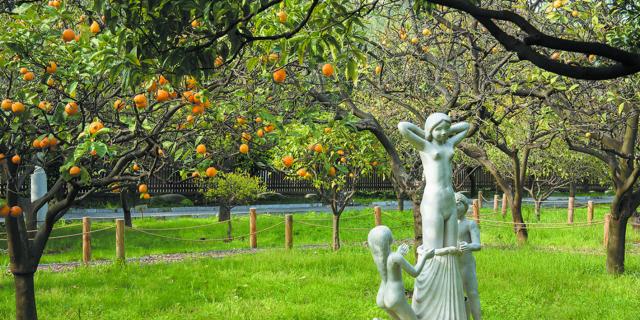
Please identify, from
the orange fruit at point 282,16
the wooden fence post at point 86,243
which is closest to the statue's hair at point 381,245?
the orange fruit at point 282,16

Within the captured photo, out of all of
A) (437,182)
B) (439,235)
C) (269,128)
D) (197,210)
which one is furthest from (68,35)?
(197,210)

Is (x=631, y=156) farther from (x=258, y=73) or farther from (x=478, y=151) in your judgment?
(x=258, y=73)

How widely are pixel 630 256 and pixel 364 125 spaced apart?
6986 millimetres

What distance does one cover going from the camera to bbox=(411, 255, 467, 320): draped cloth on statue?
4809 mm

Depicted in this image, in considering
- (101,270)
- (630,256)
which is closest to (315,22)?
(101,270)

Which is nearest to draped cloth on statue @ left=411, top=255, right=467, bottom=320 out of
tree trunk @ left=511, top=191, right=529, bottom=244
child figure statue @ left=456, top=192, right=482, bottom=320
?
child figure statue @ left=456, top=192, right=482, bottom=320

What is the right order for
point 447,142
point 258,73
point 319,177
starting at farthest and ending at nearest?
point 319,177, point 258,73, point 447,142

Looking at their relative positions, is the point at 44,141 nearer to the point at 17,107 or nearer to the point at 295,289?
the point at 17,107

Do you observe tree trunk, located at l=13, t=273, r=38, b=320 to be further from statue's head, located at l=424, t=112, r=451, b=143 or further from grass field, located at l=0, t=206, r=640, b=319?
statue's head, located at l=424, t=112, r=451, b=143

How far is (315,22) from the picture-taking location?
4.45m

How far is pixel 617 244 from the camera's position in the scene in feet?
32.3

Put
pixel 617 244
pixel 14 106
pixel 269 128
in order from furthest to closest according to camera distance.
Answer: pixel 617 244 < pixel 269 128 < pixel 14 106

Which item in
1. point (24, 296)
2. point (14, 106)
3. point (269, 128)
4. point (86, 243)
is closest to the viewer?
point (14, 106)

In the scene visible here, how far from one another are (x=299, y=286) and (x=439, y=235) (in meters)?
4.61
